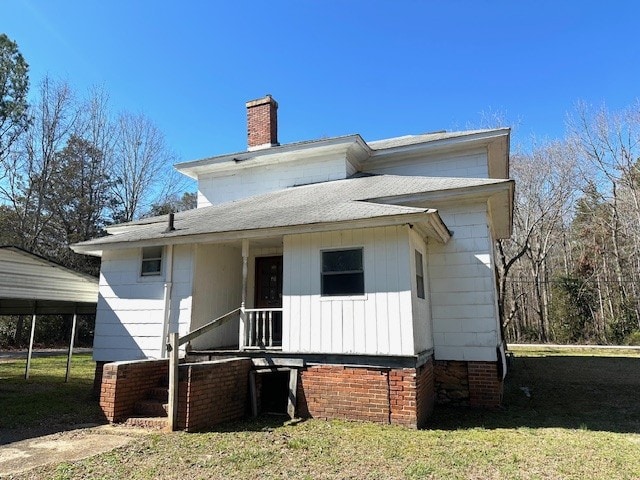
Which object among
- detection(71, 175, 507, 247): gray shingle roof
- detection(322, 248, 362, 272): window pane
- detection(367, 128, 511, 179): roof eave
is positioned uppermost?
detection(367, 128, 511, 179): roof eave

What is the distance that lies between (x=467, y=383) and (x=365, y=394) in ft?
8.89

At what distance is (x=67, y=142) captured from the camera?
28.0 meters

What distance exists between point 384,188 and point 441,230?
6.80 feet

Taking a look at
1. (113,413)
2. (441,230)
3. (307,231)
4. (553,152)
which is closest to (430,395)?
(441,230)

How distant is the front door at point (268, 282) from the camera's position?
1045cm

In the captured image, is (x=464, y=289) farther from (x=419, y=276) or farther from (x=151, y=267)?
(x=151, y=267)

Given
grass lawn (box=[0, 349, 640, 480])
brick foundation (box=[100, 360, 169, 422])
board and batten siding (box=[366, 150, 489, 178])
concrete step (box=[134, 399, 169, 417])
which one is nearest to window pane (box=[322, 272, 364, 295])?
grass lawn (box=[0, 349, 640, 480])

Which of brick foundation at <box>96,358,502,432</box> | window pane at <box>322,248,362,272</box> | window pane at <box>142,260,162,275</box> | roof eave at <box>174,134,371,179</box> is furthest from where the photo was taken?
roof eave at <box>174,134,371,179</box>

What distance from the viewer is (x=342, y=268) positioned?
753cm

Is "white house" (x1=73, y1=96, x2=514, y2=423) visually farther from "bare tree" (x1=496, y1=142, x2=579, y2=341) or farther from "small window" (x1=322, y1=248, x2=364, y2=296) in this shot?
"bare tree" (x1=496, y1=142, x2=579, y2=341)

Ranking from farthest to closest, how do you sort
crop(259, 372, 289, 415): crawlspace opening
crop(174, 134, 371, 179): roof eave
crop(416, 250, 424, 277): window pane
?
1. crop(174, 134, 371, 179): roof eave
2. crop(416, 250, 424, 277): window pane
3. crop(259, 372, 289, 415): crawlspace opening

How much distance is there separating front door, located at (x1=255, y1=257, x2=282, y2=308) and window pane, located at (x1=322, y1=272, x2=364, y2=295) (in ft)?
10.0

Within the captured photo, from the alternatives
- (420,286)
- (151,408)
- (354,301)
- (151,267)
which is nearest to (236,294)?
(151,267)

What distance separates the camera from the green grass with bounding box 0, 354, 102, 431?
23.1 feet
